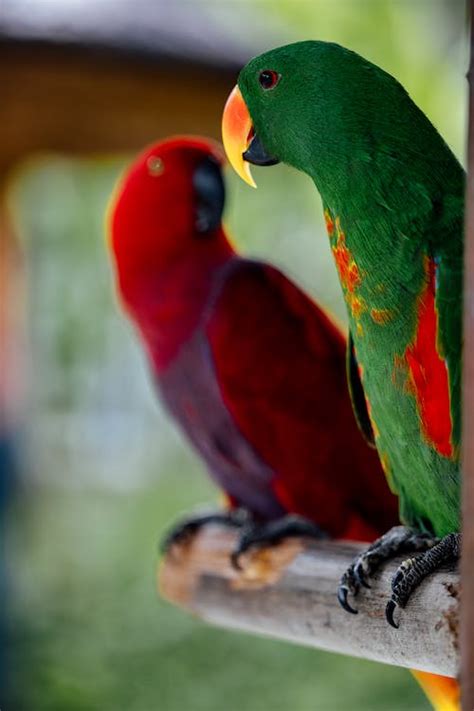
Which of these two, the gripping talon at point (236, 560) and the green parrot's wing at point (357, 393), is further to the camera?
the gripping talon at point (236, 560)

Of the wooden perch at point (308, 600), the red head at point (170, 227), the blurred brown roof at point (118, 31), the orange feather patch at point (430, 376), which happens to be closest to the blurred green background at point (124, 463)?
the blurred brown roof at point (118, 31)

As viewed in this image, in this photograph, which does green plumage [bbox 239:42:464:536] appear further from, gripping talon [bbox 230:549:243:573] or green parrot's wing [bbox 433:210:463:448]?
gripping talon [bbox 230:549:243:573]

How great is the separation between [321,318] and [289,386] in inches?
2.8

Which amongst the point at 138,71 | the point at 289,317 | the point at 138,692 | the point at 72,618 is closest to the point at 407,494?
the point at 289,317

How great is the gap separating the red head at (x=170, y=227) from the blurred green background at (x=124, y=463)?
459 mm

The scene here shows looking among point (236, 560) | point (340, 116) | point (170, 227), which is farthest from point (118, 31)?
point (340, 116)

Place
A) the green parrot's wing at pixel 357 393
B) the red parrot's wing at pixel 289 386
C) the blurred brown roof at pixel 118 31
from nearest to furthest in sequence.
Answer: the green parrot's wing at pixel 357 393 → the red parrot's wing at pixel 289 386 → the blurred brown roof at pixel 118 31

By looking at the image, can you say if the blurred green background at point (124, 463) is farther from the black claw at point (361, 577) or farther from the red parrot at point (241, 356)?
the black claw at point (361, 577)

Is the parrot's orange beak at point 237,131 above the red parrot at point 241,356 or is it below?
above

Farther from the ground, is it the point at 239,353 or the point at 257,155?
the point at 257,155

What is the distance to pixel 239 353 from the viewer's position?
3.00 ft

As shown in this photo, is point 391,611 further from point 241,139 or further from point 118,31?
point 118,31

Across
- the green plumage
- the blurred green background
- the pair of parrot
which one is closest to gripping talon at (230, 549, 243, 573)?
the pair of parrot

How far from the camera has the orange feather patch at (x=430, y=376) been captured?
1.90 feet
